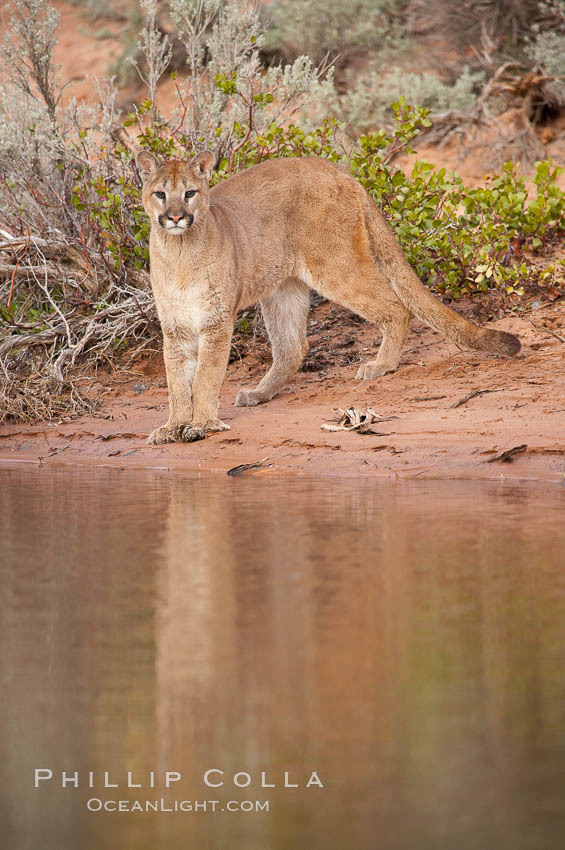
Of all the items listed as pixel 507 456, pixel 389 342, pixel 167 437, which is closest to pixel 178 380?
pixel 167 437

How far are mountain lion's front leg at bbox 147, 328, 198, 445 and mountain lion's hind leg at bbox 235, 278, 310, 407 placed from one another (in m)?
0.83

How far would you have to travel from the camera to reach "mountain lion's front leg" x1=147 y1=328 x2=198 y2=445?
689cm

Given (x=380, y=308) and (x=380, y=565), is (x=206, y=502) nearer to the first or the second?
(x=380, y=565)

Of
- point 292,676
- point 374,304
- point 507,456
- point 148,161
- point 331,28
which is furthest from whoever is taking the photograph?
point 331,28

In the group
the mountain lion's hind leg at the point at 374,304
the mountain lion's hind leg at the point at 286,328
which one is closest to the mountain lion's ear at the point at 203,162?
the mountain lion's hind leg at the point at 374,304

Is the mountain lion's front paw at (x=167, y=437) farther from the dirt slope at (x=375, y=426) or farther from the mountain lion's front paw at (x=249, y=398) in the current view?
the mountain lion's front paw at (x=249, y=398)

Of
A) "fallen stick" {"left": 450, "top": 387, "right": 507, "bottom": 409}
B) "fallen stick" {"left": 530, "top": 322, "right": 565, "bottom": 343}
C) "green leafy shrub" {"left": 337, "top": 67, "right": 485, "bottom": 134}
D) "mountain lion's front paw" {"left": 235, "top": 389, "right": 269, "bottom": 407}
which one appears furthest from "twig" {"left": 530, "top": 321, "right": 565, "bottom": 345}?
"green leafy shrub" {"left": 337, "top": 67, "right": 485, "bottom": 134}

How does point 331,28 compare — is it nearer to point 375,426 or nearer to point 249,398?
point 249,398

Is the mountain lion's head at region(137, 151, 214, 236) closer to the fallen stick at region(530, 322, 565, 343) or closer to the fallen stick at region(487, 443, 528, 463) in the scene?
the fallen stick at region(487, 443, 528, 463)

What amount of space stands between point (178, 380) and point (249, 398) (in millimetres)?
799

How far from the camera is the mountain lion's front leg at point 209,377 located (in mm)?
6887

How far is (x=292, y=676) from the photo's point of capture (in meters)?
2.91

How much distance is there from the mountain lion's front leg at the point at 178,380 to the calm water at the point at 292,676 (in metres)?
1.92

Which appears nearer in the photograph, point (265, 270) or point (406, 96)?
point (265, 270)
